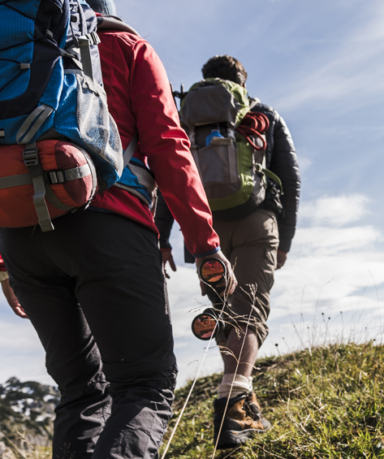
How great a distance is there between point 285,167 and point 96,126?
2.37 m

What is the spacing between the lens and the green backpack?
10.3 ft

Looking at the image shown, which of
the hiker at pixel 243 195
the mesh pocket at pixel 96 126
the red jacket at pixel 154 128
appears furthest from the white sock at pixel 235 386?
the mesh pocket at pixel 96 126

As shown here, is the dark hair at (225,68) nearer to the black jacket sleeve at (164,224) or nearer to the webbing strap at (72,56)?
the black jacket sleeve at (164,224)

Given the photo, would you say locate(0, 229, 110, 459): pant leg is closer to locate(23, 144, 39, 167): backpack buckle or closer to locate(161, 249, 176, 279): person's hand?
locate(23, 144, 39, 167): backpack buckle

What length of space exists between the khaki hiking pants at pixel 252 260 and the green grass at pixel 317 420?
0.41 metres

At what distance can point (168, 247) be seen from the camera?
12.0 feet

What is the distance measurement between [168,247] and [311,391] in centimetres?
163

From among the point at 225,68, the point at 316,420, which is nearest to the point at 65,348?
the point at 316,420

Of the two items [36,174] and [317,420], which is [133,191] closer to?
[36,174]

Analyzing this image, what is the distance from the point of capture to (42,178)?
148cm

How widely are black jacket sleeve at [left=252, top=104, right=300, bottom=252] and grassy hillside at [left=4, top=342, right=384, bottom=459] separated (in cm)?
133

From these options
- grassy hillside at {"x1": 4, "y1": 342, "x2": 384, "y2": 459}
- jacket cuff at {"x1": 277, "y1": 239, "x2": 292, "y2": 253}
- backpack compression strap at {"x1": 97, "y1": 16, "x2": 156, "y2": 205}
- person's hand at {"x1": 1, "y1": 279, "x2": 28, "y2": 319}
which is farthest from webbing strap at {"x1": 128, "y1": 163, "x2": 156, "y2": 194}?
jacket cuff at {"x1": 277, "y1": 239, "x2": 292, "y2": 253}

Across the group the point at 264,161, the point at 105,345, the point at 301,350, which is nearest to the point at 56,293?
the point at 105,345

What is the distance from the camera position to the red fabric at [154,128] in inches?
72.0
